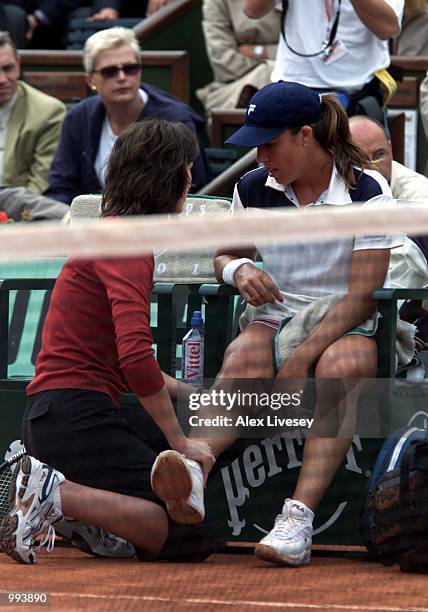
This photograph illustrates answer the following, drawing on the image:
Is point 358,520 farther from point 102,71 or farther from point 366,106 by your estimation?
point 102,71

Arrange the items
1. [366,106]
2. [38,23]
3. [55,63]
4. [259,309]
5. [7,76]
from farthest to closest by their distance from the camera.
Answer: [38,23], [55,63], [7,76], [366,106], [259,309]

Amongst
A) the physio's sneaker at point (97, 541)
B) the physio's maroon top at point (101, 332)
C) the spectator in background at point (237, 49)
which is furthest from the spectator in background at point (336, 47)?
the physio's sneaker at point (97, 541)

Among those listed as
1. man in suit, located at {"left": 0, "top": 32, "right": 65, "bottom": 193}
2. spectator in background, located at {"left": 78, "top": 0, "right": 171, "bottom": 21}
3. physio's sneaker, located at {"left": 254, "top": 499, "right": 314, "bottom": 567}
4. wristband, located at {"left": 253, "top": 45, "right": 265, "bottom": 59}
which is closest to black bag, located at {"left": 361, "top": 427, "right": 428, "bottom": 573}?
physio's sneaker, located at {"left": 254, "top": 499, "right": 314, "bottom": 567}

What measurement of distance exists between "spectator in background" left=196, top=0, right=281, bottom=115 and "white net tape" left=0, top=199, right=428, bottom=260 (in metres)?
4.83

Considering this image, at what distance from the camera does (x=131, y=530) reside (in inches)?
158

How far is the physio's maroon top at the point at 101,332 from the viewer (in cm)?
384

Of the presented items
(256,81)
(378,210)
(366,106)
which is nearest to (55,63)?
(256,81)

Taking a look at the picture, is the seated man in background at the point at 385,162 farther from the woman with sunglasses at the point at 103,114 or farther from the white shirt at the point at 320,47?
the woman with sunglasses at the point at 103,114

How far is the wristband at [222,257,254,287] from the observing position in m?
4.24

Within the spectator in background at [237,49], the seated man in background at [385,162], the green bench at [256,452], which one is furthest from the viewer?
the spectator in background at [237,49]

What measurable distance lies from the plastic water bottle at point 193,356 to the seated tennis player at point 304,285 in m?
0.12

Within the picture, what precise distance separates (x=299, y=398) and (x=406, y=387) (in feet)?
1.09

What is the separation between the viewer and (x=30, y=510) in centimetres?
396

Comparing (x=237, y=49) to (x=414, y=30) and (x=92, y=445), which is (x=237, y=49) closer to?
(x=414, y=30)
